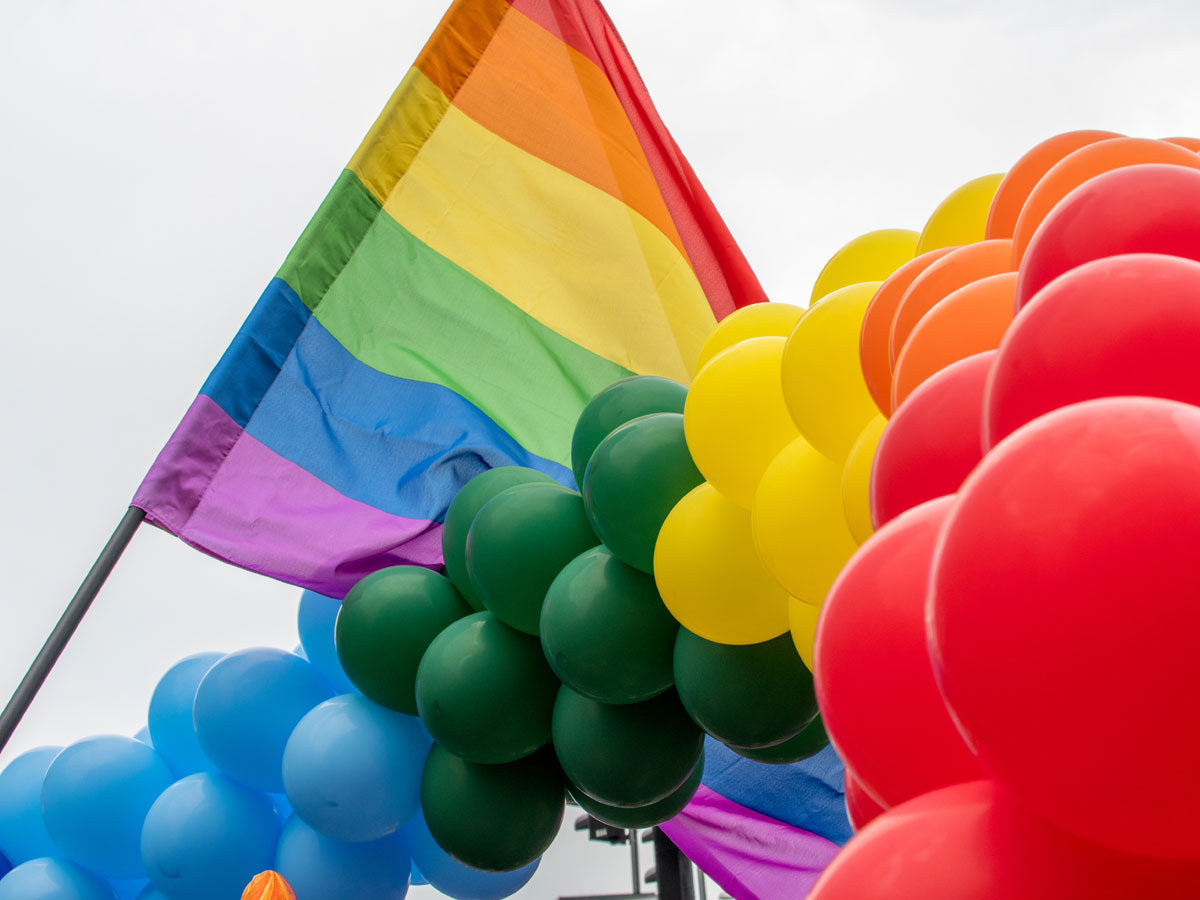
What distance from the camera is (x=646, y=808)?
2.33m

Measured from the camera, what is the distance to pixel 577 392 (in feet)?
9.60

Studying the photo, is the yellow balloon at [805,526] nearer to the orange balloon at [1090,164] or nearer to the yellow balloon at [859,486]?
the yellow balloon at [859,486]

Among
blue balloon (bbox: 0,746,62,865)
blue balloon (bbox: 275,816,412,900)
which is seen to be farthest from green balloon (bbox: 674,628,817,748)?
blue balloon (bbox: 0,746,62,865)

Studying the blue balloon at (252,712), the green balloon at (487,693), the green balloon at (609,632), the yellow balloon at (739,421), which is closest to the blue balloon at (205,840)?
the blue balloon at (252,712)

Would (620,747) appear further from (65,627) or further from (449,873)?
(65,627)

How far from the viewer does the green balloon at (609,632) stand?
1.87m

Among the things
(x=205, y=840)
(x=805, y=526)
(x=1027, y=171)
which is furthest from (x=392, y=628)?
(x=1027, y=171)

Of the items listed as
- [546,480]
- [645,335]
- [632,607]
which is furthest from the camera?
[645,335]

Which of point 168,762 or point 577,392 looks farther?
point 168,762

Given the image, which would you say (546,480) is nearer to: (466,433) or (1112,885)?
(466,433)

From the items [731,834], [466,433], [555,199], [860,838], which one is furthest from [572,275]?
[860,838]

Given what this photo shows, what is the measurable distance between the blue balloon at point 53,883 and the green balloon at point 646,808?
5.44ft

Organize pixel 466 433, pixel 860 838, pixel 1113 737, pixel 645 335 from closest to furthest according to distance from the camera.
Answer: pixel 1113 737 → pixel 860 838 → pixel 466 433 → pixel 645 335

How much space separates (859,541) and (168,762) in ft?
8.32
